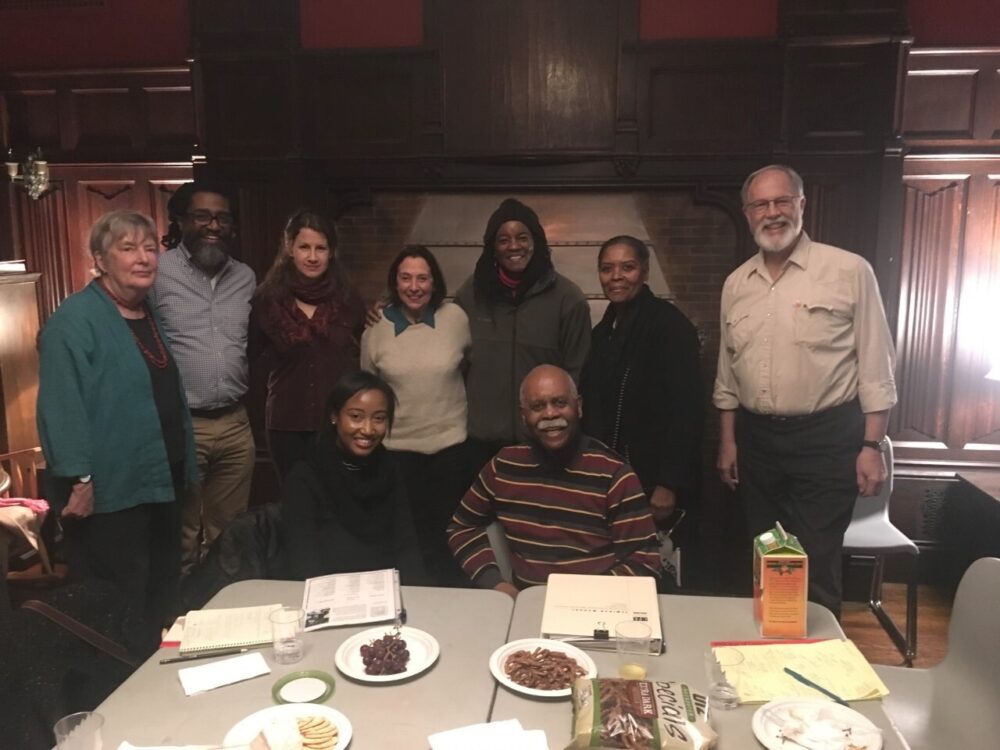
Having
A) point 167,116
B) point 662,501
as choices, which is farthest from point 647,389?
point 167,116

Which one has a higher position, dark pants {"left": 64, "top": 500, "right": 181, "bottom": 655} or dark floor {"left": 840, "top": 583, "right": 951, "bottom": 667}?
dark pants {"left": 64, "top": 500, "right": 181, "bottom": 655}

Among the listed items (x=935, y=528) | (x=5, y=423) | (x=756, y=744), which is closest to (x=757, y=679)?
(x=756, y=744)

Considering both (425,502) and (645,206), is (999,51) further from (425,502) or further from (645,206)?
(425,502)

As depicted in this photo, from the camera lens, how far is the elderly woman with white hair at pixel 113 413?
2203 mm

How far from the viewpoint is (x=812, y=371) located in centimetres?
235

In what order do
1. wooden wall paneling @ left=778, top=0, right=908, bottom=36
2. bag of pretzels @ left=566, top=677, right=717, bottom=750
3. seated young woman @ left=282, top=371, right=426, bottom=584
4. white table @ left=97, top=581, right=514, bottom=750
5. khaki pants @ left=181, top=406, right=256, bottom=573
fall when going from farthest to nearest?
1. wooden wall paneling @ left=778, top=0, right=908, bottom=36
2. khaki pants @ left=181, top=406, right=256, bottom=573
3. seated young woman @ left=282, top=371, right=426, bottom=584
4. white table @ left=97, top=581, right=514, bottom=750
5. bag of pretzels @ left=566, top=677, right=717, bottom=750

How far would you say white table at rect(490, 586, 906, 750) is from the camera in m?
1.33

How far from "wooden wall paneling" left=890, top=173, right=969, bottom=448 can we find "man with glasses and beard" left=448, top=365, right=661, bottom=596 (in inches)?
83.8

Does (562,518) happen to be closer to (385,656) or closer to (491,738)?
(385,656)

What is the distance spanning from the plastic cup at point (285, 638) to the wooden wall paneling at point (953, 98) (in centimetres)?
326

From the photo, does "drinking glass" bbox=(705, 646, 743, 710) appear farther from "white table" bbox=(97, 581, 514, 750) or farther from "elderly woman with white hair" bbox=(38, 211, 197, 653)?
"elderly woman with white hair" bbox=(38, 211, 197, 653)

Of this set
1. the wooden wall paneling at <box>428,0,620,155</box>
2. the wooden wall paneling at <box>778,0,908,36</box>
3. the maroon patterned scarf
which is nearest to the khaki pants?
the maroon patterned scarf

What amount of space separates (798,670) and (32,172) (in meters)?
4.13

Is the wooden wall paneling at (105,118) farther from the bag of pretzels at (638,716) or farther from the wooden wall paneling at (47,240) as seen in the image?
the bag of pretzels at (638,716)
